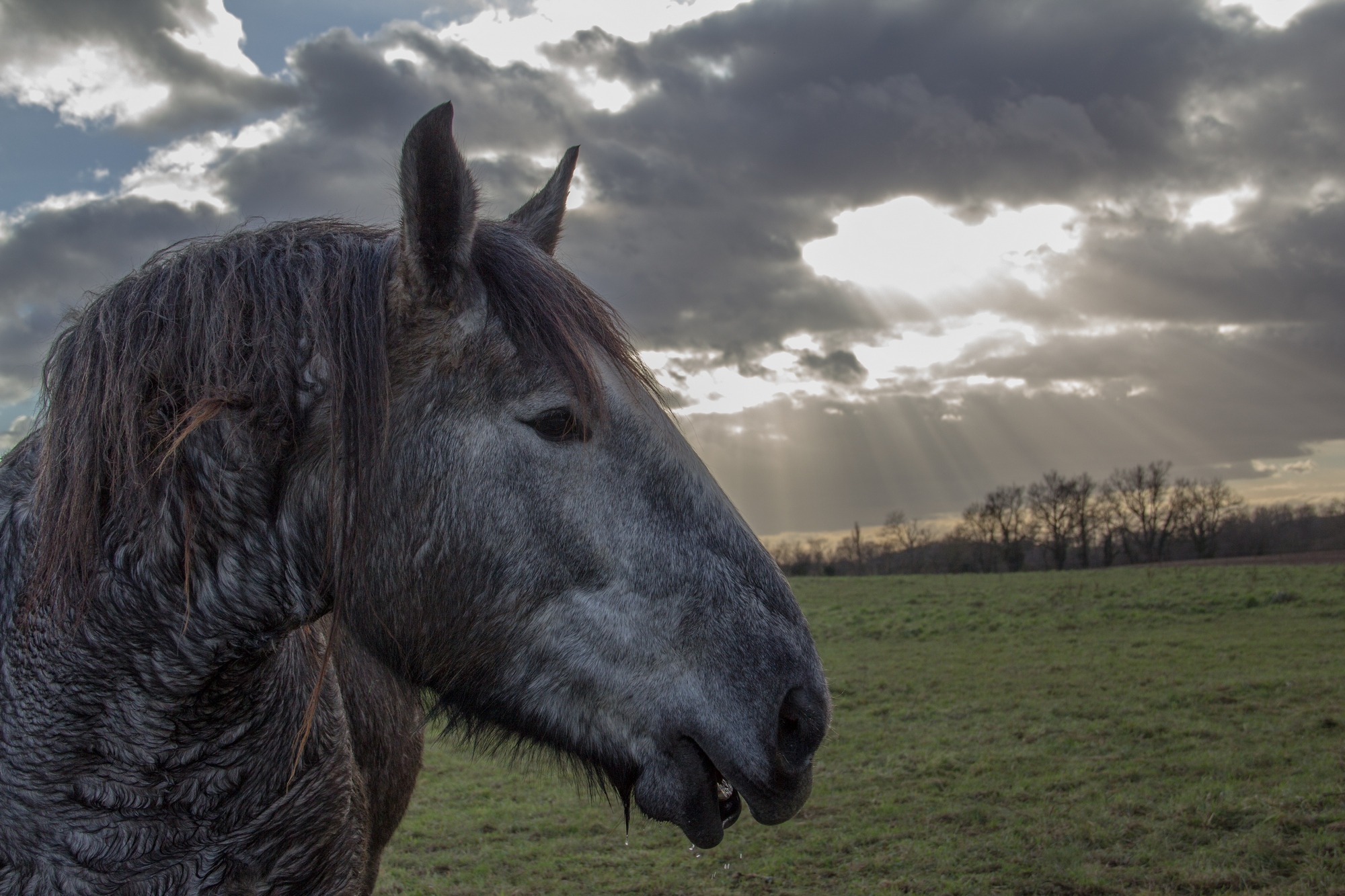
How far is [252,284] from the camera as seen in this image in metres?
2.05

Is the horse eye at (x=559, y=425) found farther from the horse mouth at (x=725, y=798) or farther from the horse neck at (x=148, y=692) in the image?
the horse mouth at (x=725, y=798)

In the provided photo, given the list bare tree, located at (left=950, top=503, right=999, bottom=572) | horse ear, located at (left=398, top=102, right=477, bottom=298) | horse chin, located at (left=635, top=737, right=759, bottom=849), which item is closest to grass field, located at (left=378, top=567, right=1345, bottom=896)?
horse chin, located at (left=635, top=737, right=759, bottom=849)

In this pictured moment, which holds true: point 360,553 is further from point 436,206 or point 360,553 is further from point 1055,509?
point 1055,509

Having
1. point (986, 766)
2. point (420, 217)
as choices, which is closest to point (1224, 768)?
point (986, 766)

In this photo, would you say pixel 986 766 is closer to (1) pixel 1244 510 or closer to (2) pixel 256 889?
(2) pixel 256 889

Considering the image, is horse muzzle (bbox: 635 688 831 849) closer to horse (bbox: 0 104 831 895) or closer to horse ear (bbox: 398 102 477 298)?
horse (bbox: 0 104 831 895)

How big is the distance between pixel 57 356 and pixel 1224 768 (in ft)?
34.6

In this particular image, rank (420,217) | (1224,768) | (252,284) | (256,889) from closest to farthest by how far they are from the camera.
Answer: (420,217)
(252,284)
(256,889)
(1224,768)

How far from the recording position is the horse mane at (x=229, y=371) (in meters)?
1.90

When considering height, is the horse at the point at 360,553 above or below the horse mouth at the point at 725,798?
above

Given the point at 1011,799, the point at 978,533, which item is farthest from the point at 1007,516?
the point at 1011,799

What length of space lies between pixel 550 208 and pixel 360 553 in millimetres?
1305

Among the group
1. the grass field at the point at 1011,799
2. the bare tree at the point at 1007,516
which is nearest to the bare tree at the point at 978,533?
the bare tree at the point at 1007,516

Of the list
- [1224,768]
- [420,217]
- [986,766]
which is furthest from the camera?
[986,766]
